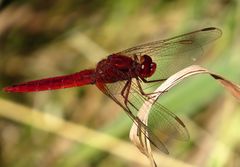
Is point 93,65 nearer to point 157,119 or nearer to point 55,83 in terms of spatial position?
point 55,83

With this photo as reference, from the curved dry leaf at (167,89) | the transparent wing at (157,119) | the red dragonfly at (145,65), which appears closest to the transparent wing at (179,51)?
the red dragonfly at (145,65)

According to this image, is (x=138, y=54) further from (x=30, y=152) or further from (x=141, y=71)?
(x=30, y=152)

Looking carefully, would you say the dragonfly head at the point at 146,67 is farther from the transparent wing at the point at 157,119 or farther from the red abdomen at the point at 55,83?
the red abdomen at the point at 55,83

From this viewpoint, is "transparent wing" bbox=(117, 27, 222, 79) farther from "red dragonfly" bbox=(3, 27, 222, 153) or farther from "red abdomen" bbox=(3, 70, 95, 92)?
"red abdomen" bbox=(3, 70, 95, 92)

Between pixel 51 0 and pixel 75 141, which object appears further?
pixel 51 0

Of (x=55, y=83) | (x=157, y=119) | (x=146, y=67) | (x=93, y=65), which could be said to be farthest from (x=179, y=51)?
(x=93, y=65)

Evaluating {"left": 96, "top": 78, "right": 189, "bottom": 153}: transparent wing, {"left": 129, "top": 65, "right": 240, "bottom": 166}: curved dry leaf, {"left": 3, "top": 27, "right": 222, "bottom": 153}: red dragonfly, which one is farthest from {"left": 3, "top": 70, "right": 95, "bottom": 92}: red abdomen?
{"left": 129, "top": 65, "right": 240, "bottom": 166}: curved dry leaf

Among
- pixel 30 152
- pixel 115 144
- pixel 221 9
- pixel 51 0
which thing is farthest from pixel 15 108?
pixel 221 9
